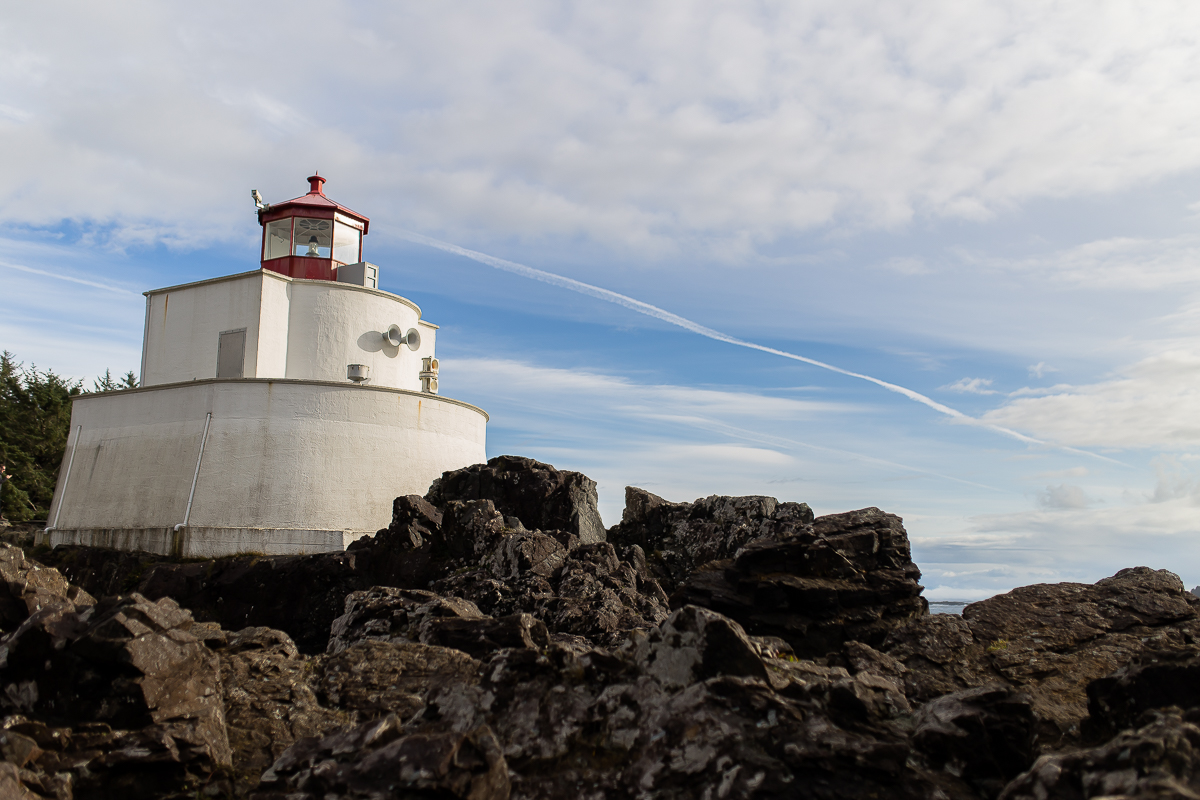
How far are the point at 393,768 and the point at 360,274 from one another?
25849 mm

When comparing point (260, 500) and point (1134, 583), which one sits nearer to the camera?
point (1134, 583)

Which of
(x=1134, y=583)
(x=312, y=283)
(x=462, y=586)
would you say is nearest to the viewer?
(x=1134, y=583)

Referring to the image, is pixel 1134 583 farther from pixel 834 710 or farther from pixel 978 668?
pixel 834 710

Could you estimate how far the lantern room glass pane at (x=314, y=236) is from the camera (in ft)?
98.3

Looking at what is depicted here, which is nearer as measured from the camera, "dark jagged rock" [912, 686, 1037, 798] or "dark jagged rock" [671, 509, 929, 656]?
"dark jagged rock" [912, 686, 1037, 798]

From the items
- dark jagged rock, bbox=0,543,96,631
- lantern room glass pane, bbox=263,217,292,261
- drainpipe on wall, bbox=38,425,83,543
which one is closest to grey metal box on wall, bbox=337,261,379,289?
lantern room glass pane, bbox=263,217,292,261

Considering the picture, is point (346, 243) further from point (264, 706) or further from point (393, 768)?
point (393, 768)

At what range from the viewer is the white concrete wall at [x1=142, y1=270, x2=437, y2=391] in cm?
2594

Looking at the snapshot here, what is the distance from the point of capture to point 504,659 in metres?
6.07

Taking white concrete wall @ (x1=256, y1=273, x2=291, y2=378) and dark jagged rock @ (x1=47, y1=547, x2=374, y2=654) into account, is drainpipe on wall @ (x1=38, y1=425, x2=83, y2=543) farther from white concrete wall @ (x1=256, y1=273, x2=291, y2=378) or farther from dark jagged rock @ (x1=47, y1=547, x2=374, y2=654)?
dark jagged rock @ (x1=47, y1=547, x2=374, y2=654)

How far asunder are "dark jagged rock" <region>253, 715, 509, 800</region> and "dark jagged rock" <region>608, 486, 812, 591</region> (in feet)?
36.6

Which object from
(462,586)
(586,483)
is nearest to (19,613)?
(462,586)

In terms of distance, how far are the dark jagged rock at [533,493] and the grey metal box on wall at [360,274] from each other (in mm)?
9771

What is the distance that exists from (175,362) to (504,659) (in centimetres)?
2428
